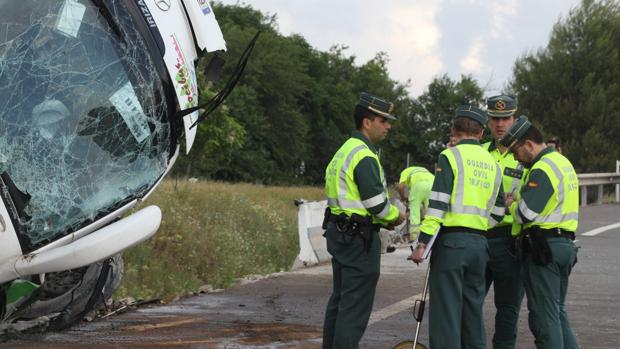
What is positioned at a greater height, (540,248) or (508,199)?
(508,199)

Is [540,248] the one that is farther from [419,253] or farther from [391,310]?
[391,310]

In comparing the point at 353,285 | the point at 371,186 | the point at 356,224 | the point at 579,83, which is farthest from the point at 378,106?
the point at 579,83

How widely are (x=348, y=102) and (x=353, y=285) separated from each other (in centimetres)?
7130

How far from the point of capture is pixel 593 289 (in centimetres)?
1236

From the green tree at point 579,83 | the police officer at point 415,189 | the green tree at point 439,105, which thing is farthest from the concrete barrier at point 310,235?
the green tree at point 439,105

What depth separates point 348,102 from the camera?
78438mm

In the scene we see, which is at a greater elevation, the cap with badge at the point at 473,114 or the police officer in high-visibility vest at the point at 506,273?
the cap with badge at the point at 473,114

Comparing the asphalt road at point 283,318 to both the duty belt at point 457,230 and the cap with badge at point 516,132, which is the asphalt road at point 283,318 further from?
the cap with badge at point 516,132

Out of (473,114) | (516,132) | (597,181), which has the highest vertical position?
(473,114)

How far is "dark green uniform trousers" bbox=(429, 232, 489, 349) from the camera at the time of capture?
7059 mm

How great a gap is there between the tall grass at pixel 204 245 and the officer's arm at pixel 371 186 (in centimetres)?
443

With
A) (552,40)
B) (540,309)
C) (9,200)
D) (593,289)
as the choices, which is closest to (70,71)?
(9,200)

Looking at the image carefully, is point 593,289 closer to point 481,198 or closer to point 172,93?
point 481,198

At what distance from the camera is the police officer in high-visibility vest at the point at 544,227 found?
7.34 m
